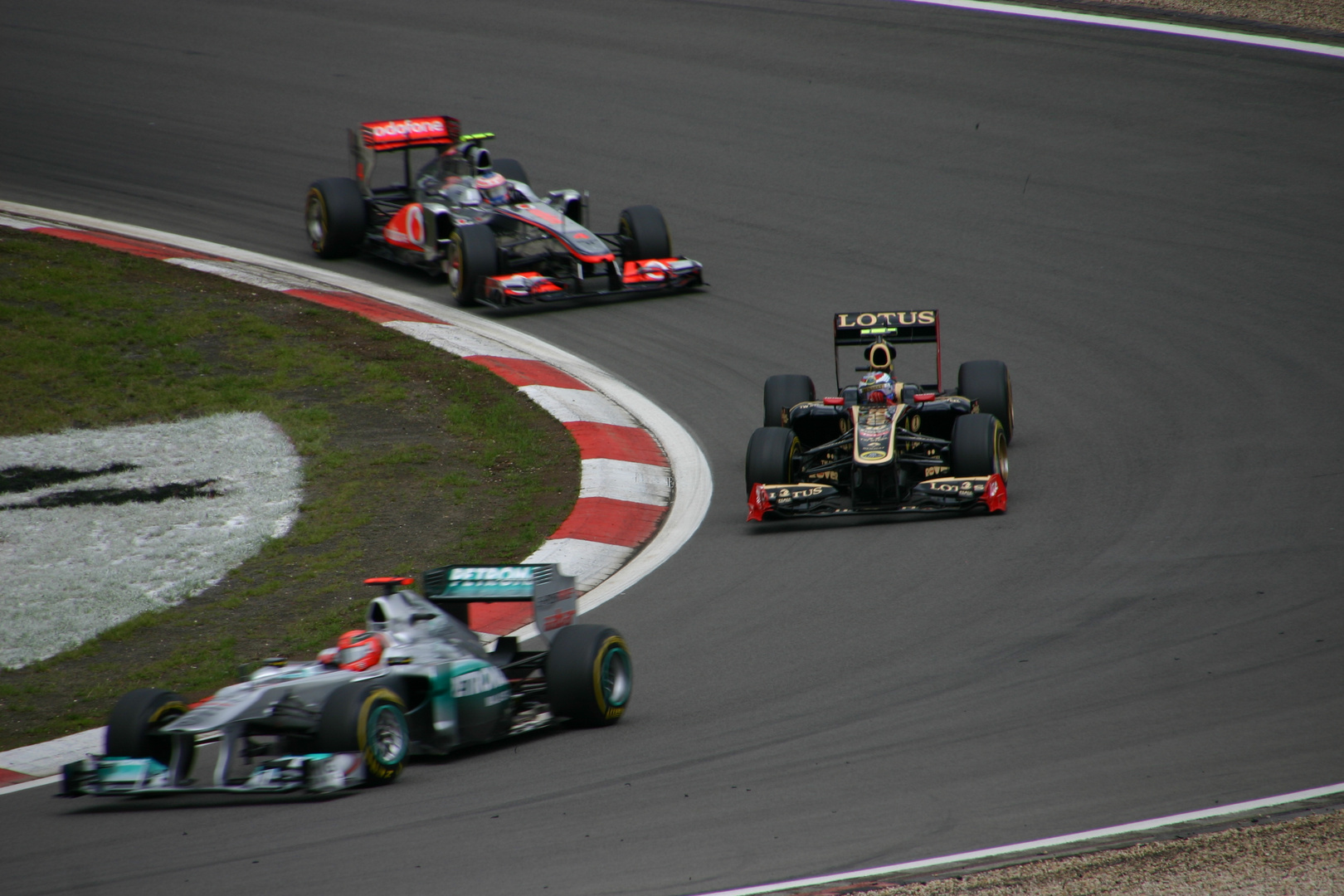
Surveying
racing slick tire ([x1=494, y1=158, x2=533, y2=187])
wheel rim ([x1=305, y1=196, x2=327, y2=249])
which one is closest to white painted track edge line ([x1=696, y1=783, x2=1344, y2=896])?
racing slick tire ([x1=494, y1=158, x2=533, y2=187])

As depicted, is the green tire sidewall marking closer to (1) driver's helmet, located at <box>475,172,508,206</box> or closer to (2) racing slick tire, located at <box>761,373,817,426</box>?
(2) racing slick tire, located at <box>761,373,817,426</box>

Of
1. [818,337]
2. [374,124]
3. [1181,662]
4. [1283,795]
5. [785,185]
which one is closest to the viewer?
[1283,795]

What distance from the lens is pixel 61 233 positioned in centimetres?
1791

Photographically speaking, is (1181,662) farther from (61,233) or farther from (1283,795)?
(61,233)

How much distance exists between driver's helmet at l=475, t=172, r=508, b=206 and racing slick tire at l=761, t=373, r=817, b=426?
5666mm

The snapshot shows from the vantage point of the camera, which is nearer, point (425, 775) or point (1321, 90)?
point (425, 775)

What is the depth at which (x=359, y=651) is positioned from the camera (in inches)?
279

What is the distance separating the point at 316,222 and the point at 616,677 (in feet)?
38.1

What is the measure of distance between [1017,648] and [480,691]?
295 cm

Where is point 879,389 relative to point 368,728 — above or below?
above

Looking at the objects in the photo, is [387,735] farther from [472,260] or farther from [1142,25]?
[1142,25]

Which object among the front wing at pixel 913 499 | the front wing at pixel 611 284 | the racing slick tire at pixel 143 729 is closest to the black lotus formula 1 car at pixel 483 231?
the front wing at pixel 611 284

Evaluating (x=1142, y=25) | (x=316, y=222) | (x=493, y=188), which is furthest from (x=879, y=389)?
(x=1142, y=25)

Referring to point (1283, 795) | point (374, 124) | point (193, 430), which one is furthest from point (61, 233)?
point (1283, 795)
